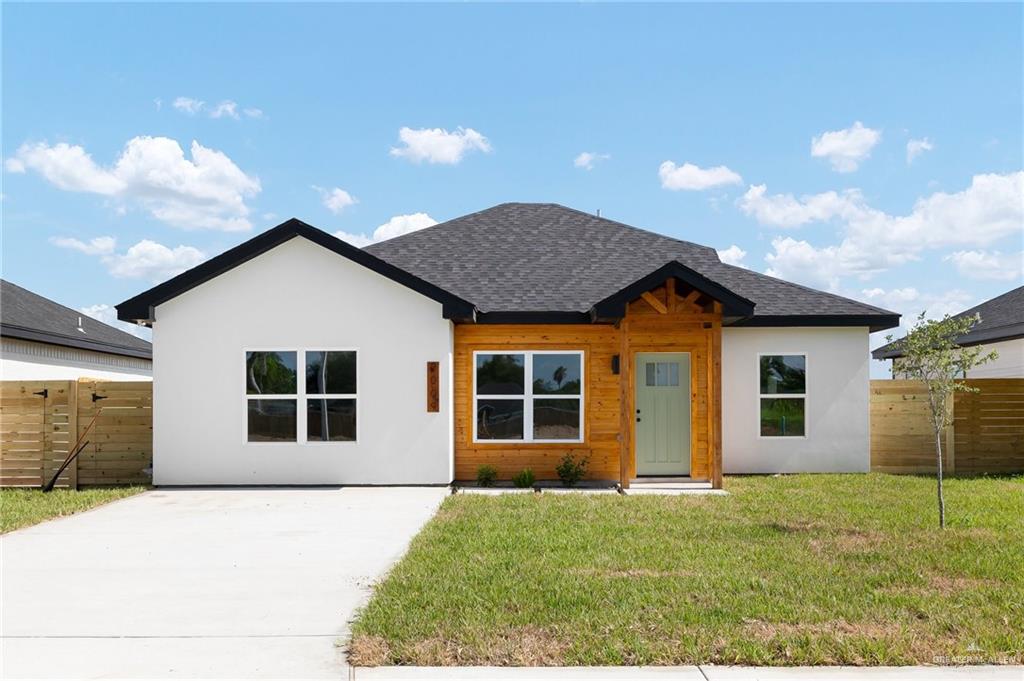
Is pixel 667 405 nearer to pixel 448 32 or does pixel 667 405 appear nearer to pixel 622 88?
pixel 622 88

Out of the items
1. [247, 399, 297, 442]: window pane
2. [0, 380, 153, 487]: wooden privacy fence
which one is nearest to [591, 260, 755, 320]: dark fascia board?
[247, 399, 297, 442]: window pane

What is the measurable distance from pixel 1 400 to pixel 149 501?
12.9ft

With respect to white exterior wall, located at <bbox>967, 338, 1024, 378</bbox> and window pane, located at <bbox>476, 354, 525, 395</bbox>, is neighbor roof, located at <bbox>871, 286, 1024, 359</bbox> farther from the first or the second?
window pane, located at <bbox>476, 354, 525, 395</bbox>

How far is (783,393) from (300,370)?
8.41 meters

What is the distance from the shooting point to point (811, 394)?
1464 cm

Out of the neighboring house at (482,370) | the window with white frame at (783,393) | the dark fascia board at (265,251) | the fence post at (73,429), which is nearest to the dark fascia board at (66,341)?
the fence post at (73,429)

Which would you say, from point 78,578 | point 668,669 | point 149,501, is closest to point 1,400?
point 149,501

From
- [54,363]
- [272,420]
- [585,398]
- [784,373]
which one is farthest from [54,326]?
[784,373]

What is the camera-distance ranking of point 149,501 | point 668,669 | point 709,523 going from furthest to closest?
point 149,501 < point 709,523 < point 668,669

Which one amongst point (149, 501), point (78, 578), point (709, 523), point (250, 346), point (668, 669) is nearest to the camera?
point (668, 669)

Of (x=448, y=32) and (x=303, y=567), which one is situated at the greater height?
(x=448, y=32)

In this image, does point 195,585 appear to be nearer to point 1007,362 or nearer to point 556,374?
point 556,374

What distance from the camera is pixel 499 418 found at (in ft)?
45.8

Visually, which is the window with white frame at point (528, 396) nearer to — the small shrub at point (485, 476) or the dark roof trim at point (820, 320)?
the small shrub at point (485, 476)
